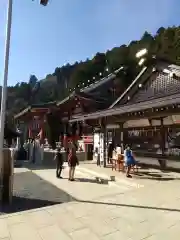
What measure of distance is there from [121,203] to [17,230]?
333cm

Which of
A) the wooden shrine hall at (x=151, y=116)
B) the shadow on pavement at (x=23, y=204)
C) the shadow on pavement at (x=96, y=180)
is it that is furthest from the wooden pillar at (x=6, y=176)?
the wooden shrine hall at (x=151, y=116)

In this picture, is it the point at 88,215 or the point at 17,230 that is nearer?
the point at 17,230

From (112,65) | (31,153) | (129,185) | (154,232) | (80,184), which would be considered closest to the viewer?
(154,232)

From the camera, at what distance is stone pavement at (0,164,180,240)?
5758mm

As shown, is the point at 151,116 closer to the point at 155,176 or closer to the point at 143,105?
the point at 143,105

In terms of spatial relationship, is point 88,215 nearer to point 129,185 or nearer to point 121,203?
point 121,203

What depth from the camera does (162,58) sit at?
16375mm

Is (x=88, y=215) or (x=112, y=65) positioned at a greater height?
(x=112, y=65)

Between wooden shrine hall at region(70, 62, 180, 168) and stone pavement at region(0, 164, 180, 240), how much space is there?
3.19m

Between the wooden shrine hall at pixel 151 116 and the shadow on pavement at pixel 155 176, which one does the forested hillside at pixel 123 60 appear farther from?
the shadow on pavement at pixel 155 176

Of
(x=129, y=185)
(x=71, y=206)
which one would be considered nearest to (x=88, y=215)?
(x=71, y=206)

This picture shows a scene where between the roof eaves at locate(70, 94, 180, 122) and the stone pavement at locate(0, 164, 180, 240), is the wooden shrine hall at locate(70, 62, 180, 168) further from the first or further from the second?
the stone pavement at locate(0, 164, 180, 240)

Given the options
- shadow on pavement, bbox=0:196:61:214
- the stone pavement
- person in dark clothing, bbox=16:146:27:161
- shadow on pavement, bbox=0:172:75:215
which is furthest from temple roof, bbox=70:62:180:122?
person in dark clothing, bbox=16:146:27:161

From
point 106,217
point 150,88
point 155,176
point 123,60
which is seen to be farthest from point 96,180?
point 123,60
